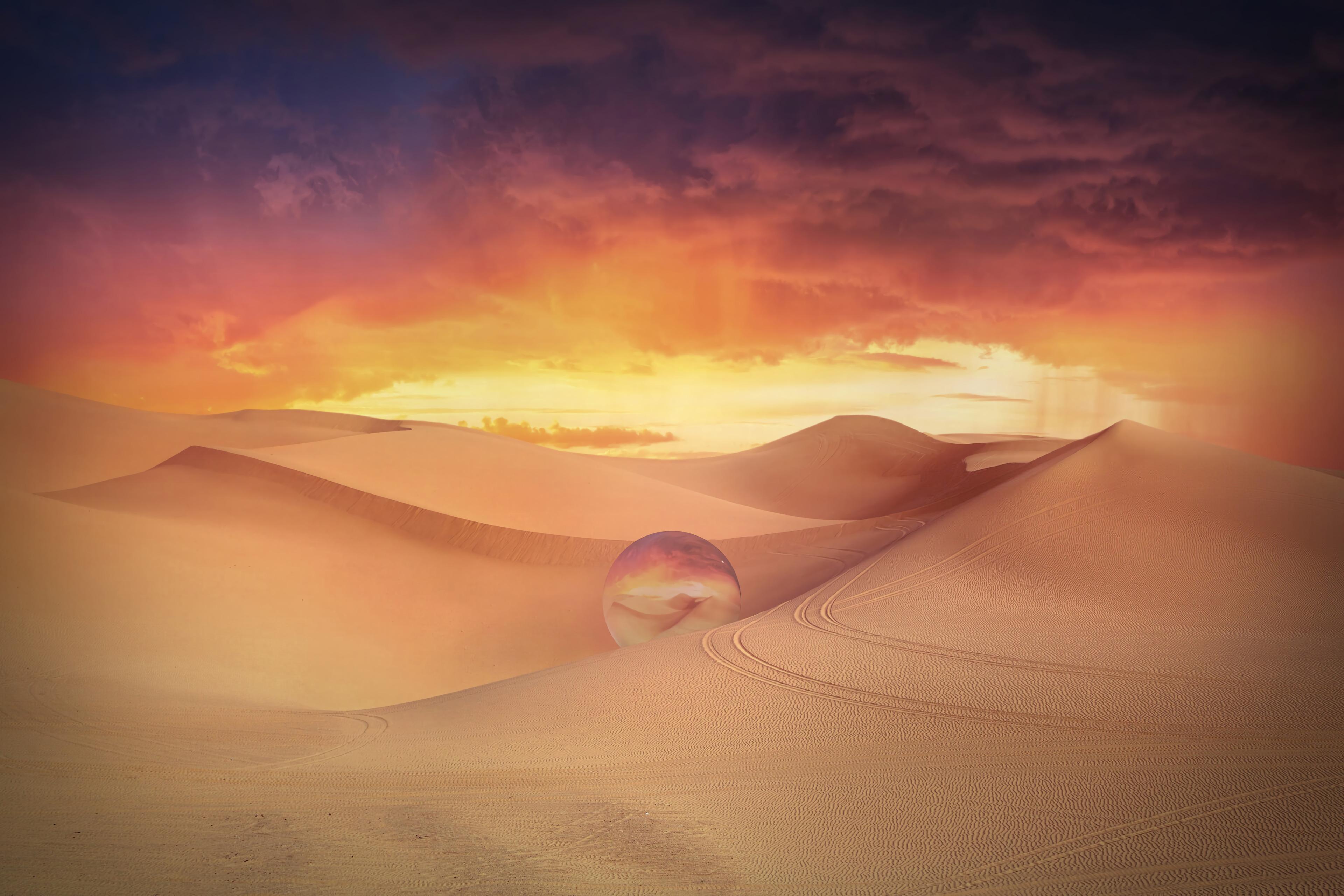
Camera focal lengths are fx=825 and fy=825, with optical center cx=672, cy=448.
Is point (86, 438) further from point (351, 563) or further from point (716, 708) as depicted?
point (716, 708)

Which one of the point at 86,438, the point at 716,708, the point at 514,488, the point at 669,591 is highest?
the point at 86,438

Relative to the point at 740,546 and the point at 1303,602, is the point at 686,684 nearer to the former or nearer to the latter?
the point at 1303,602

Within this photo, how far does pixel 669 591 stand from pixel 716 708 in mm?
4169

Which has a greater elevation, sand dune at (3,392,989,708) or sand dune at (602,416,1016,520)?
sand dune at (602,416,1016,520)

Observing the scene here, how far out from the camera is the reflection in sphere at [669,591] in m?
13.2

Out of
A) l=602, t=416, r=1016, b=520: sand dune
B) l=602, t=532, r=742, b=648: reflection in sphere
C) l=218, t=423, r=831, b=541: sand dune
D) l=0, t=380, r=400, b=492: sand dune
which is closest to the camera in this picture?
l=602, t=532, r=742, b=648: reflection in sphere

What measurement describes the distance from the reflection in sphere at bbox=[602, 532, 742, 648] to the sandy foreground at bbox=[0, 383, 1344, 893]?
0.92 meters

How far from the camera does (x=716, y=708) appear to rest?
357 inches

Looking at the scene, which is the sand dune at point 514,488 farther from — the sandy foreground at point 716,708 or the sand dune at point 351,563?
the sandy foreground at point 716,708

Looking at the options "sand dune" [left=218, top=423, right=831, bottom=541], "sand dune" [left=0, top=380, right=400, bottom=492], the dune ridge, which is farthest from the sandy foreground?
"sand dune" [left=0, top=380, right=400, bottom=492]

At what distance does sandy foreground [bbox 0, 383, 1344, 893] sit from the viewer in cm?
598

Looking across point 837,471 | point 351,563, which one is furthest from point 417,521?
point 837,471

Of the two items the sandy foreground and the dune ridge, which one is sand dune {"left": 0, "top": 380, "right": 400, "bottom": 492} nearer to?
the dune ridge

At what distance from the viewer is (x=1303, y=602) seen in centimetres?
1088
